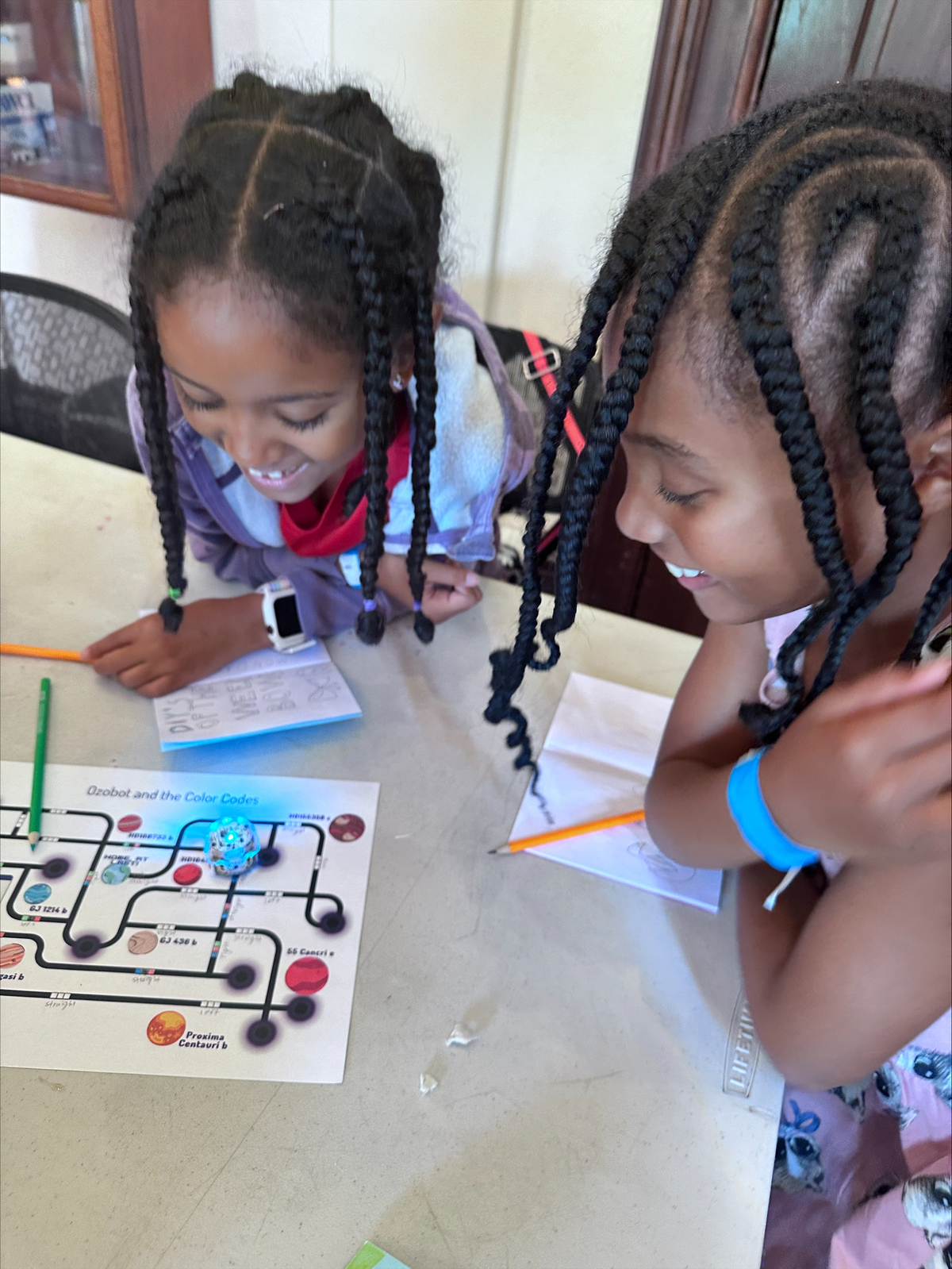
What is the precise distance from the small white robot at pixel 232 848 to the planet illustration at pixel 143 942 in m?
0.06

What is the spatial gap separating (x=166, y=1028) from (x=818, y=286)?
55 centimetres

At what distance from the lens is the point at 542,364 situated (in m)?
1.19

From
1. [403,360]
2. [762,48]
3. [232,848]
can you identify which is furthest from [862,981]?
[762,48]

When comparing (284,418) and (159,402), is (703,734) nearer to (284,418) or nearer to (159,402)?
(284,418)

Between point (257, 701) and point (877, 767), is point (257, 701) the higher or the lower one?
the lower one

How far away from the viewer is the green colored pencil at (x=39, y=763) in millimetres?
624

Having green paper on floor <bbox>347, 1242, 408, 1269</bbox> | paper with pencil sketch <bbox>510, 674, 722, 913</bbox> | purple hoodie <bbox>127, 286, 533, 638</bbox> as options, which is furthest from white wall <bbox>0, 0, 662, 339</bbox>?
green paper on floor <bbox>347, 1242, 408, 1269</bbox>

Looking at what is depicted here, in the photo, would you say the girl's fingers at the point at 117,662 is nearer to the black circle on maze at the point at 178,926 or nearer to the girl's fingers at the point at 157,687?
the girl's fingers at the point at 157,687

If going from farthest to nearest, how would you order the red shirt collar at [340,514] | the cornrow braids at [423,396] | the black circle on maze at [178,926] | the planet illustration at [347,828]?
the red shirt collar at [340,514]
the cornrow braids at [423,396]
the planet illustration at [347,828]
the black circle on maze at [178,926]

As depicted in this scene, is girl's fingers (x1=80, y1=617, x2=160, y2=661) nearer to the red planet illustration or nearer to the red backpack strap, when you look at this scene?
the red planet illustration

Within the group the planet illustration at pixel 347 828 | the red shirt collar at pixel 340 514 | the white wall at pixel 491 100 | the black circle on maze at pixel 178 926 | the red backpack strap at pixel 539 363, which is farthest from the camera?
the white wall at pixel 491 100

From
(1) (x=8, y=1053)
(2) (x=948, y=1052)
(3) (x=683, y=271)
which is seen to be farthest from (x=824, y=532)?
(1) (x=8, y=1053)

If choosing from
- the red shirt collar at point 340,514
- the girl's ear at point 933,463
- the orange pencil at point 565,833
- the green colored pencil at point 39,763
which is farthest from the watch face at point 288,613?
the girl's ear at point 933,463

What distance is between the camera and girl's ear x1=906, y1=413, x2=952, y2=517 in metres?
0.48
